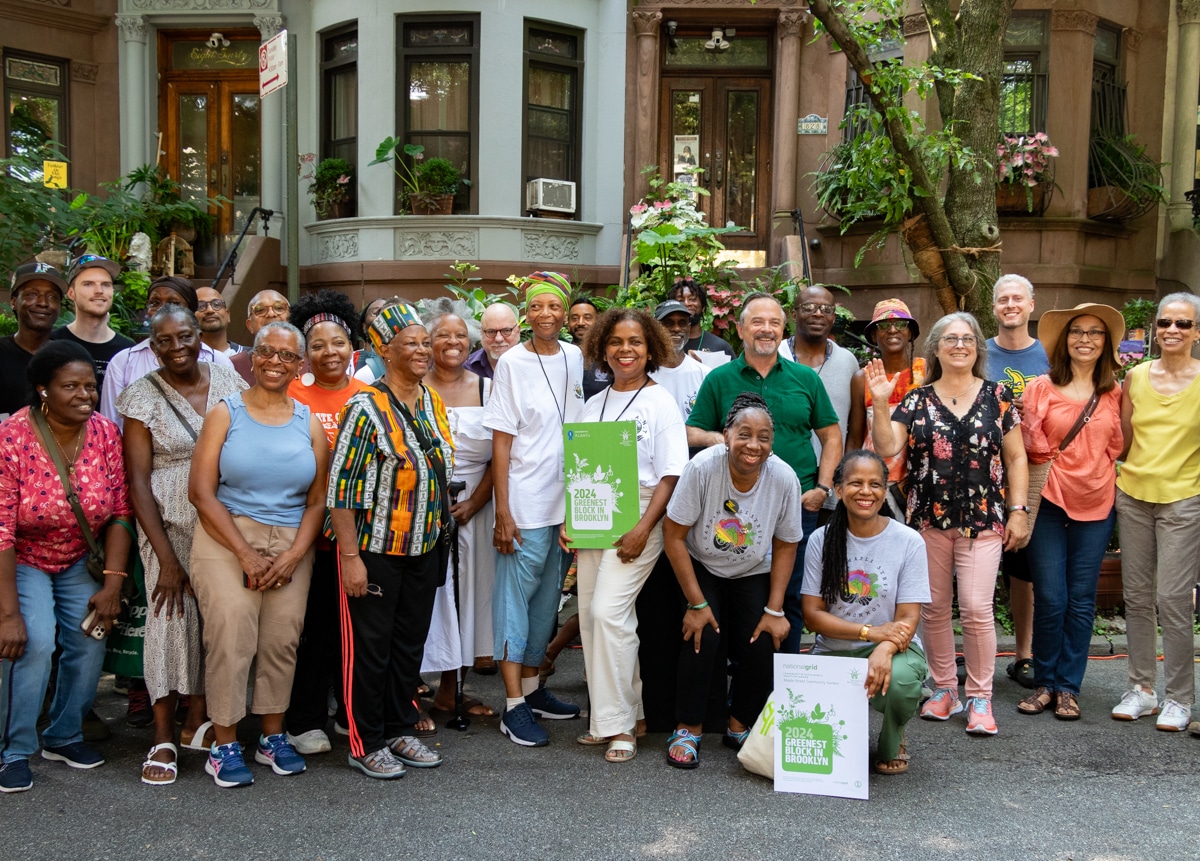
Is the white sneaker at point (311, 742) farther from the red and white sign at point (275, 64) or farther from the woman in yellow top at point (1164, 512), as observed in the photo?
the red and white sign at point (275, 64)

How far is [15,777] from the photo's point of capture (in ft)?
14.5

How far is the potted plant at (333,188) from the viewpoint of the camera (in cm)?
1377

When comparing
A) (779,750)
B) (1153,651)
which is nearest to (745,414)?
(779,750)

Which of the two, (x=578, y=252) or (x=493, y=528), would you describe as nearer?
(x=493, y=528)

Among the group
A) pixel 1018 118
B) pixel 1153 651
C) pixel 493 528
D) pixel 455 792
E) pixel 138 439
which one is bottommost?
pixel 455 792

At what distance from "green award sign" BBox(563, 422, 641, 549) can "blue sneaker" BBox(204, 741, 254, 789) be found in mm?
1707

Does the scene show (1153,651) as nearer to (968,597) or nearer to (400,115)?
(968,597)

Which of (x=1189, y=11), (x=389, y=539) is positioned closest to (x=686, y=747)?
(x=389, y=539)

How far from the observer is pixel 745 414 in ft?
14.9

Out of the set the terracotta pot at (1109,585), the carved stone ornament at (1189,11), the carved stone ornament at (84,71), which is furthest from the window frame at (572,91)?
the terracotta pot at (1109,585)

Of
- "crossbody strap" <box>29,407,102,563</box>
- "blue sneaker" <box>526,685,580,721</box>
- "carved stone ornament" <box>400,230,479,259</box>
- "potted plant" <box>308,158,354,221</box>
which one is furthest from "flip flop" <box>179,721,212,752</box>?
"potted plant" <box>308,158,354,221</box>

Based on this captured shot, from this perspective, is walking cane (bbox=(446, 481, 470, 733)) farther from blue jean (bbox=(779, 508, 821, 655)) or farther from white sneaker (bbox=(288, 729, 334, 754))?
blue jean (bbox=(779, 508, 821, 655))

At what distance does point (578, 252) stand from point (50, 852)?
10945 mm

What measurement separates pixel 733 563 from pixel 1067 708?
2.01 metres
